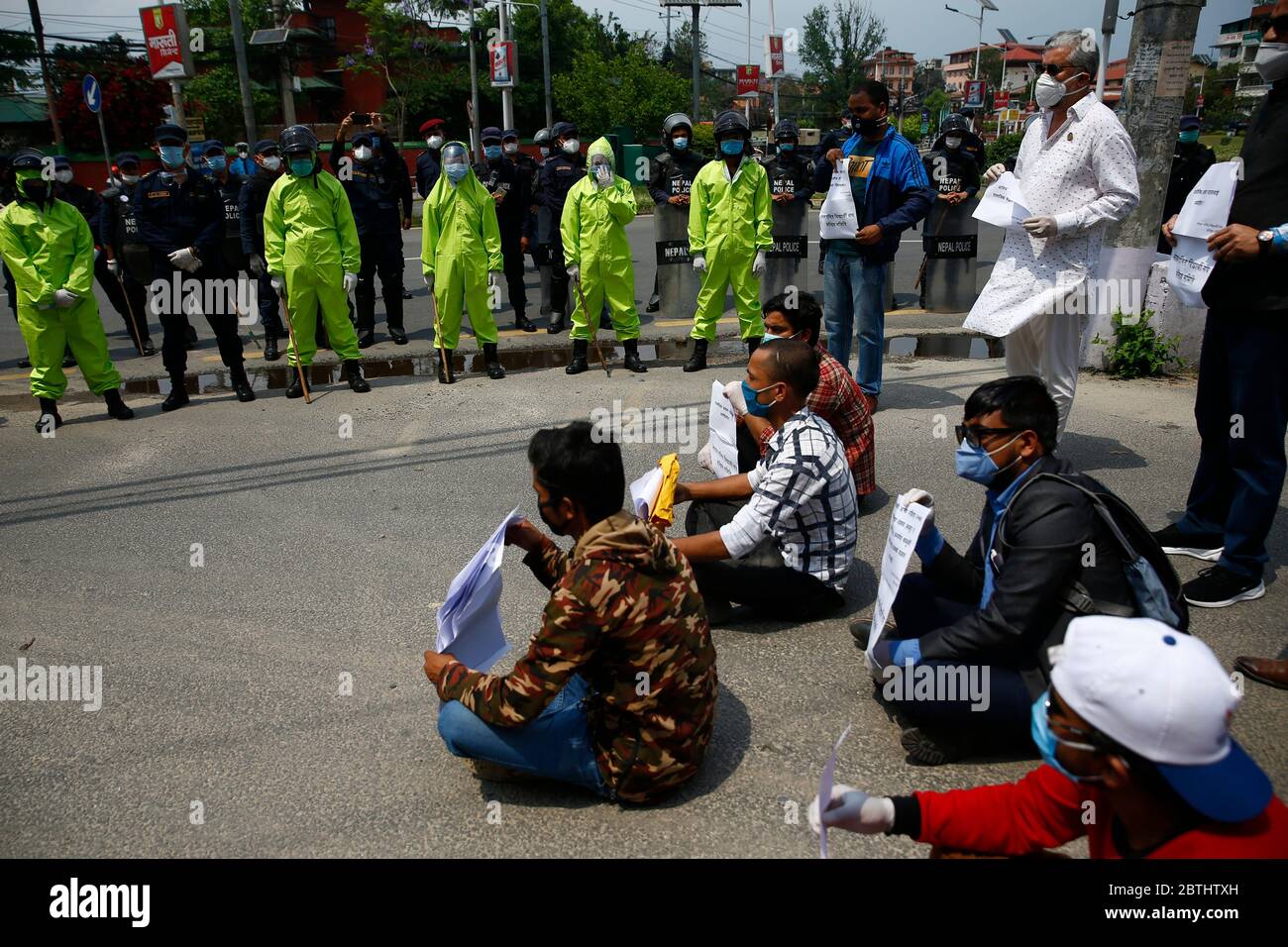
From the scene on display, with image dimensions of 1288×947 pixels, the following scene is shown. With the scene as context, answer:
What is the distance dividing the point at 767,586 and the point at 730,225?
4987 millimetres

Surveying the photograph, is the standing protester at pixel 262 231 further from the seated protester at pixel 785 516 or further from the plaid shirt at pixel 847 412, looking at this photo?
the seated protester at pixel 785 516

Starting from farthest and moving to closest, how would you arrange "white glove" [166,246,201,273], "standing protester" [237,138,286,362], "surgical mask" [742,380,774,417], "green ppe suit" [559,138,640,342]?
"standing protester" [237,138,286,362] < "green ppe suit" [559,138,640,342] < "white glove" [166,246,201,273] < "surgical mask" [742,380,774,417]

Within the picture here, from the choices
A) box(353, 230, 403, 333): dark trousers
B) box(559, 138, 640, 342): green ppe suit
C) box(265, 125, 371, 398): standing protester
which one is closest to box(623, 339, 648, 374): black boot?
box(559, 138, 640, 342): green ppe suit

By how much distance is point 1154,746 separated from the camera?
1.50m

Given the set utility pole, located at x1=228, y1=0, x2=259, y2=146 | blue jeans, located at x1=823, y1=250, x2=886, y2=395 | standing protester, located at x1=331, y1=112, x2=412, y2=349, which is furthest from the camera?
utility pole, located at x1=228, y1=0, x2=259, y2=146

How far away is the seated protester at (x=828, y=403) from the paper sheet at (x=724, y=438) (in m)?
0.07

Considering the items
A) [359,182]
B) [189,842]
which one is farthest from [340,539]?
[359,182]

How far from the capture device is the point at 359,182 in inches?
387

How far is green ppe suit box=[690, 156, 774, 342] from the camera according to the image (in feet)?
26.5

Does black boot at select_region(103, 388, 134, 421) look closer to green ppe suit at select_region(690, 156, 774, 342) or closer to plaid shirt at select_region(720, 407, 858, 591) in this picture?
green ppe suit at select_region(690, 156, 774, 342)

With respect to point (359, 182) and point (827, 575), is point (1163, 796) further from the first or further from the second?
point (359, 182)

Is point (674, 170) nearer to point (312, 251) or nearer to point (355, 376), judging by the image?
point (312, 251)

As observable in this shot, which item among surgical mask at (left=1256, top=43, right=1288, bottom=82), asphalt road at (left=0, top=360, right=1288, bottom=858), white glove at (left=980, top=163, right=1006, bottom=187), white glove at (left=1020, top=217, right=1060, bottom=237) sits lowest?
asphalt road at (left=0, top=360, right=1288, bottom=858)

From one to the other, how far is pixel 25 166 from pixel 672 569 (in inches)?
268
